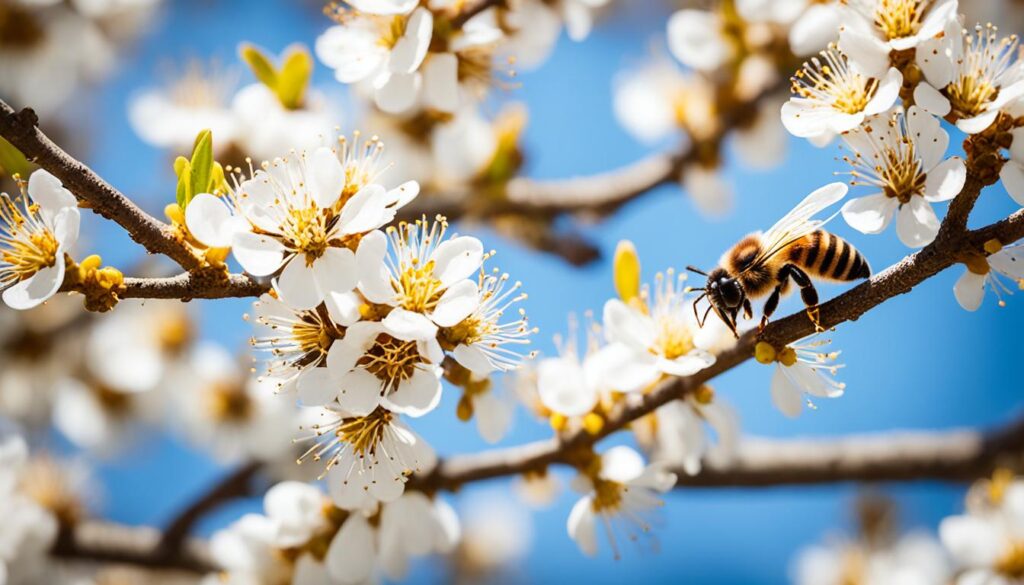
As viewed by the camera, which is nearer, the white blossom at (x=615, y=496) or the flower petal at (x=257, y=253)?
the flower petal at (x=257, y=253)

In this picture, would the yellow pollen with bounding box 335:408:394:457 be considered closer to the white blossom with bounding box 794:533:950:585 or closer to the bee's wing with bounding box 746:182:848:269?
the bee's wing with bounding box 746:182:848:269

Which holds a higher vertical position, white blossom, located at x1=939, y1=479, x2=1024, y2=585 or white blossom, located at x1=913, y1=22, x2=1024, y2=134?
white blossom, located at x1=913, y1=22, x2=1024, y2=134

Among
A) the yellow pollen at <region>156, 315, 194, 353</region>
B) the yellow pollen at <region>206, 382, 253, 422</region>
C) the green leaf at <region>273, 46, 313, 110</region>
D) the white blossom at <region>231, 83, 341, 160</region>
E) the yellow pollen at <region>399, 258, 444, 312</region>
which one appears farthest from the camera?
the yellow pollen at <region>156, 315, 194, 353</region>

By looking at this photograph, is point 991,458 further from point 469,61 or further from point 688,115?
point 469,61

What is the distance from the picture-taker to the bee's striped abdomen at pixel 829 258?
1428mm

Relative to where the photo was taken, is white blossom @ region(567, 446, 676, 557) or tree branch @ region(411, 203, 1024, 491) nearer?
tree branch @ region(411, 203, 1024, 491)

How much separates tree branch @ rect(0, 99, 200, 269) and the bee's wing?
32.4 inches

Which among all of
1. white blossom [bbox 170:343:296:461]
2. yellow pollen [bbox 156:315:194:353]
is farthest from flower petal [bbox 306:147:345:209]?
yellow pollen [bbox 156:315:194:353]

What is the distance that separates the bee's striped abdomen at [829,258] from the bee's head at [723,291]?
0.38ft

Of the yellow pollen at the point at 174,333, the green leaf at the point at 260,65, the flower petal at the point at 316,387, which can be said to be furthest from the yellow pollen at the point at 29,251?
the yellow pollen at the point at 174,333

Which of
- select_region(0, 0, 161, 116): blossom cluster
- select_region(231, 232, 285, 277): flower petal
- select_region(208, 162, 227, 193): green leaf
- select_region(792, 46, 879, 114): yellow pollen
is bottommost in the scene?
select_region(231, 232, 285, 277): flower petal

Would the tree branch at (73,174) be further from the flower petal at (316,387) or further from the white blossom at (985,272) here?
the white blossom at (985,272)

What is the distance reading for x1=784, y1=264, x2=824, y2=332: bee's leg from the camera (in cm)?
130

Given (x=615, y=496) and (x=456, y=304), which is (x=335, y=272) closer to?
(x=456, y=304)
